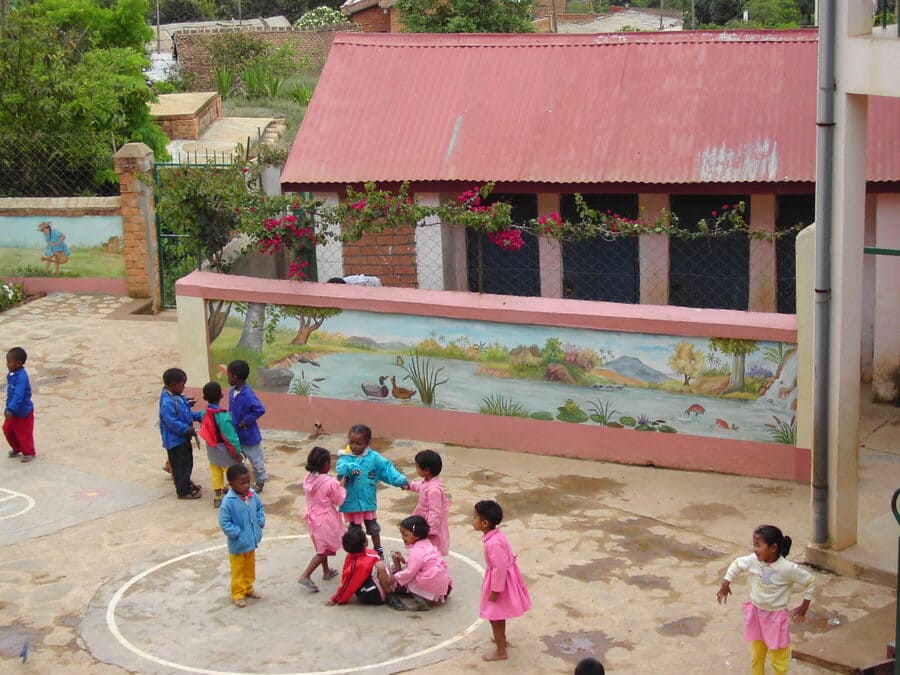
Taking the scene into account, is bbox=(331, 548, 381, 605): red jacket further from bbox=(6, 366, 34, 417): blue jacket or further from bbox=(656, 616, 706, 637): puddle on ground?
bbox=(6, 366, 34, 417): blue jacket

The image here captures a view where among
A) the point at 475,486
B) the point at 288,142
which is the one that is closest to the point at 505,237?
the point at 475,486

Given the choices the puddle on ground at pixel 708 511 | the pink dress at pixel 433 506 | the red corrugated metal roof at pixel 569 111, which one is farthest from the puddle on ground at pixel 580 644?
the red corrugated metal roof at pixel 569 111

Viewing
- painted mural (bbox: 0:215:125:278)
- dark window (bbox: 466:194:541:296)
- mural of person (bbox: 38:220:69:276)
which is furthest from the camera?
mural of person (bbox: 38:220:69:276)

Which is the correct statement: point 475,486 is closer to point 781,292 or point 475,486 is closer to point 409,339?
point 409,339

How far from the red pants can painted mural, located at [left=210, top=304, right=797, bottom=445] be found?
189 centimetres

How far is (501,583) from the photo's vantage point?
298 inches

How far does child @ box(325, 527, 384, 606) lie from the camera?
27.6 ft

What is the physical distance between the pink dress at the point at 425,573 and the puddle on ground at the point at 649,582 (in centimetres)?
141

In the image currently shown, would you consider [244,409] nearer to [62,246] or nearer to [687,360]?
[687,360]

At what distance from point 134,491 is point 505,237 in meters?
4.12

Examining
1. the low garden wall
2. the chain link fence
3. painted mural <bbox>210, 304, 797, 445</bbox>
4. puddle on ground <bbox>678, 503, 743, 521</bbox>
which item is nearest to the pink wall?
the chain link fence

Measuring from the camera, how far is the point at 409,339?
11.8m

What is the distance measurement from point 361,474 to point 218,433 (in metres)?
1.91

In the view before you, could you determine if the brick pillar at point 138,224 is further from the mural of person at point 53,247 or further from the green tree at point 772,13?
the green tree at point 772,13
